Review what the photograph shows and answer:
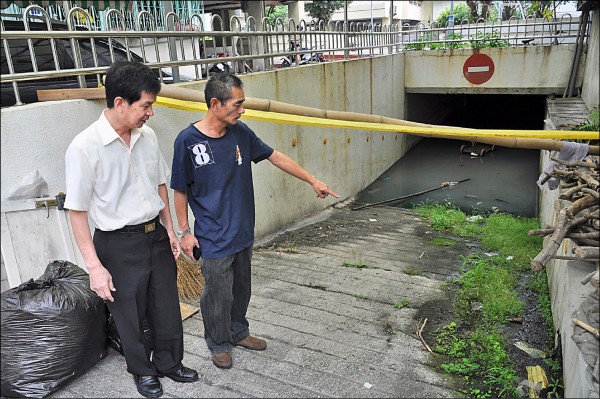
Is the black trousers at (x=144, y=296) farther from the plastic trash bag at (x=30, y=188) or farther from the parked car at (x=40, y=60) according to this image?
the parked car at (x=40, y=60)

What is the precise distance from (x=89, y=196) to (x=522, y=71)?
10624 millimetres

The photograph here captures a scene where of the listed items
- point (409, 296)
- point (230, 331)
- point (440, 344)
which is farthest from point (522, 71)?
point (230, 331)

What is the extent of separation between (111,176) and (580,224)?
8.47 feet

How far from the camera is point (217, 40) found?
5387mm

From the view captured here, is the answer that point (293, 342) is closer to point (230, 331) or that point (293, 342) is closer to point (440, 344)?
point (230, 331)

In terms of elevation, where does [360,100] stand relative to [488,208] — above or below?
above

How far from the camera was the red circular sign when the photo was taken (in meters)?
10.7

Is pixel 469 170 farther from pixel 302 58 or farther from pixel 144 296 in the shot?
pixel 144 296

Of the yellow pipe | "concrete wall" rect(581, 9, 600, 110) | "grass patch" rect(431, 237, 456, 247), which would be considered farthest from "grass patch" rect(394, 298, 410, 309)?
"concrete wall" rect(581, 9, 600, 110)

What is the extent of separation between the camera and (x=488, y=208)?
9055 mm

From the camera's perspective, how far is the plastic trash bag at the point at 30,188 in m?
2.91

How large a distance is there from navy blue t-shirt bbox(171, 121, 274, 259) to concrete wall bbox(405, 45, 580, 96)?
9.54 metres

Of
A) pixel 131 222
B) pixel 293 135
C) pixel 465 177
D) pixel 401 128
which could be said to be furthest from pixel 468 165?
pixel 131 222

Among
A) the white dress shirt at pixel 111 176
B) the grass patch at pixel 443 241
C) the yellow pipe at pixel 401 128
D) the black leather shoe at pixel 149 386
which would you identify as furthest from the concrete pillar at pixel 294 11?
the black leather shoe at pixel 149 386
